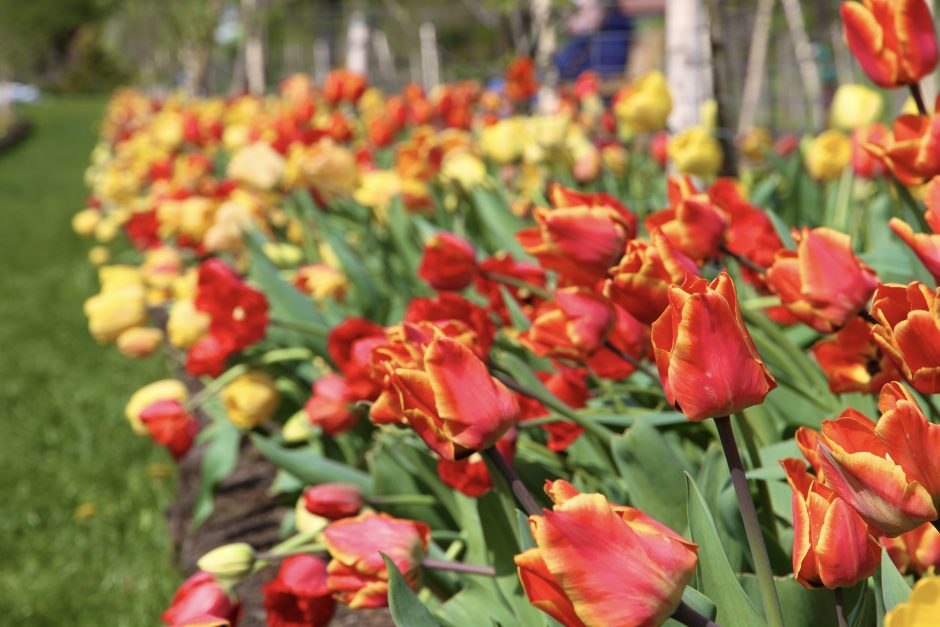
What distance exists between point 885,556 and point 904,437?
0.37 feet

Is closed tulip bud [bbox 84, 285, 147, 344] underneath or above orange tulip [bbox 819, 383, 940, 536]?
underneath

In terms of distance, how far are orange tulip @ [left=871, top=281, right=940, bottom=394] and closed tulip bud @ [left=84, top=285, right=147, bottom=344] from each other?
1.62 m

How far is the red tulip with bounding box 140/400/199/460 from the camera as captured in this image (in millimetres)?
1633

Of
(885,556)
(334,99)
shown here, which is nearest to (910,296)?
(885,556)

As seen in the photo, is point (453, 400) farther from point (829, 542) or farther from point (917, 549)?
point (917, 549)

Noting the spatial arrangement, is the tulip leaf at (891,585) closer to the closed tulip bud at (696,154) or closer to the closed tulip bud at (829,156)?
the closed tulip bud at (696,154)

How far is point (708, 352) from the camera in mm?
635

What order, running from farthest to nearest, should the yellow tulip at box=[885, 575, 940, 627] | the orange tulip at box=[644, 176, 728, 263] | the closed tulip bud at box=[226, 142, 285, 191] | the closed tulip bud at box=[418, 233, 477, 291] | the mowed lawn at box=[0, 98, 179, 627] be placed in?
the closed tulip bud at box=[226, 142, 285, 191]
the mowed lawn at box=[0, 98, 179, 627]
the closed tulip bud at box=[418, 233, 477, 291]
the orange tulip at box=[644, 176, 728, 263]
the yellow tulip at box=[885, 575, 940, 627]

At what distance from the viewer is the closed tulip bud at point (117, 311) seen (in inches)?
81.4

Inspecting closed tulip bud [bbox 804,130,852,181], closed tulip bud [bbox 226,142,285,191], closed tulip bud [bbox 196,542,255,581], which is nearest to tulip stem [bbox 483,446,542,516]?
closed tulip bud [bbox 196,542,255,581]

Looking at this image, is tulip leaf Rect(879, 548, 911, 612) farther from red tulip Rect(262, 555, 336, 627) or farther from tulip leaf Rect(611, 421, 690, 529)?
red tulip Rect(262, 555, 336, 627)

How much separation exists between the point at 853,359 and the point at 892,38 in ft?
1.06

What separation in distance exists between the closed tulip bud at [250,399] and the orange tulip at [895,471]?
1184 mm

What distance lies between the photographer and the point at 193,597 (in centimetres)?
101
